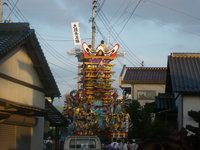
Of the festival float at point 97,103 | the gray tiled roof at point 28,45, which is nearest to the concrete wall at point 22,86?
the gray tiled roof at point 28,45

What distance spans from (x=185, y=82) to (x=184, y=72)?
4.92ft

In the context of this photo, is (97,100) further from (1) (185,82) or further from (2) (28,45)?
(2) (28,45)

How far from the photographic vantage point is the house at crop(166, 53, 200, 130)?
68.6ft

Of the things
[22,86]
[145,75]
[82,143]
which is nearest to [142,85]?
[145,75]

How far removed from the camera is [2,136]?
Answer: 14.7 metres

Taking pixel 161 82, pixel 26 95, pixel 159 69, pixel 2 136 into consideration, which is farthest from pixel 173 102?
pixel 159 69

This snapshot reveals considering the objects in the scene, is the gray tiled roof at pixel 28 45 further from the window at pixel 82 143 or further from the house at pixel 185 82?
the house at pixel 185 82

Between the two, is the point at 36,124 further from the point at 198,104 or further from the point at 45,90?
the point at 198,104

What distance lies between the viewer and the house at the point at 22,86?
47.0ft

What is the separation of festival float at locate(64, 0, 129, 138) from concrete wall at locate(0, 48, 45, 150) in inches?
471

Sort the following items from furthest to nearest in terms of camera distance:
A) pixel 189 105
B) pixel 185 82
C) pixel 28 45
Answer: pixel 185 82
pixel 189 105
pixel 28 45

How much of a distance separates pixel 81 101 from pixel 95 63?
3.53 metres

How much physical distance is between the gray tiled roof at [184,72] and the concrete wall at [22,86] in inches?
289

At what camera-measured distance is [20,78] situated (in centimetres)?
1595
